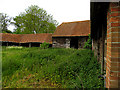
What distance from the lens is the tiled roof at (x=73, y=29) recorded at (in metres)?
14.4

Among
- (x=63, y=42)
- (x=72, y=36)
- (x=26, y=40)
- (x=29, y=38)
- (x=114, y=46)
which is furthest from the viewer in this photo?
(x=29, y=38)

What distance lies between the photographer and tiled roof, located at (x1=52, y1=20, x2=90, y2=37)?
1437 centimetres

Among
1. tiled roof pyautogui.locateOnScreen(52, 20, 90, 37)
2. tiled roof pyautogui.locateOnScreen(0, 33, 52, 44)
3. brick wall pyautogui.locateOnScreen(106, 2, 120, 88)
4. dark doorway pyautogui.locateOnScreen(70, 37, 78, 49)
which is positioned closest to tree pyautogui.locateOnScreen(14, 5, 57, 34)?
tiled roof pyautogui.locateOnScreen(0, 33, 52, 44)

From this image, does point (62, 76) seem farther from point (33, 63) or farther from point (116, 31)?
point (116, 31)

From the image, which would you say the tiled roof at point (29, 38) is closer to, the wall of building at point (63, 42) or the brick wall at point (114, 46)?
the wall of building at point (63, 42)

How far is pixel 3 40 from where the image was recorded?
65.7 feet

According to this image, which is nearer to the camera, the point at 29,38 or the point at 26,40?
the point at 26,40

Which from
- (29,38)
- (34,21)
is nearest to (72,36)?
(29,38)

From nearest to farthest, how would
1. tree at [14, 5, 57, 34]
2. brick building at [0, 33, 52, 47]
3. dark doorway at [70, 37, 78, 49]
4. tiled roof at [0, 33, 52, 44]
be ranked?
dark doorway at [70, 37, 78, 49]
tiled roof at [0, 33, 52, 44]
brick building at [0, 33, 52, 47]
tree at [14, 5, 57, 34]

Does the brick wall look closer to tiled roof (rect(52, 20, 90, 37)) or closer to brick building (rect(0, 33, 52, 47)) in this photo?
tiled roof (rect(52, 20, 90, 37))

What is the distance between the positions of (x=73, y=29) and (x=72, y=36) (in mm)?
1769

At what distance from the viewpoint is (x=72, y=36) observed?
14523 mm

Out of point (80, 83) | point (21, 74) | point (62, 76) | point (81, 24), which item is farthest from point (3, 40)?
point (80, 83)

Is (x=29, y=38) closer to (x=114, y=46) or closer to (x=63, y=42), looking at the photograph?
(x=63, y=42)
